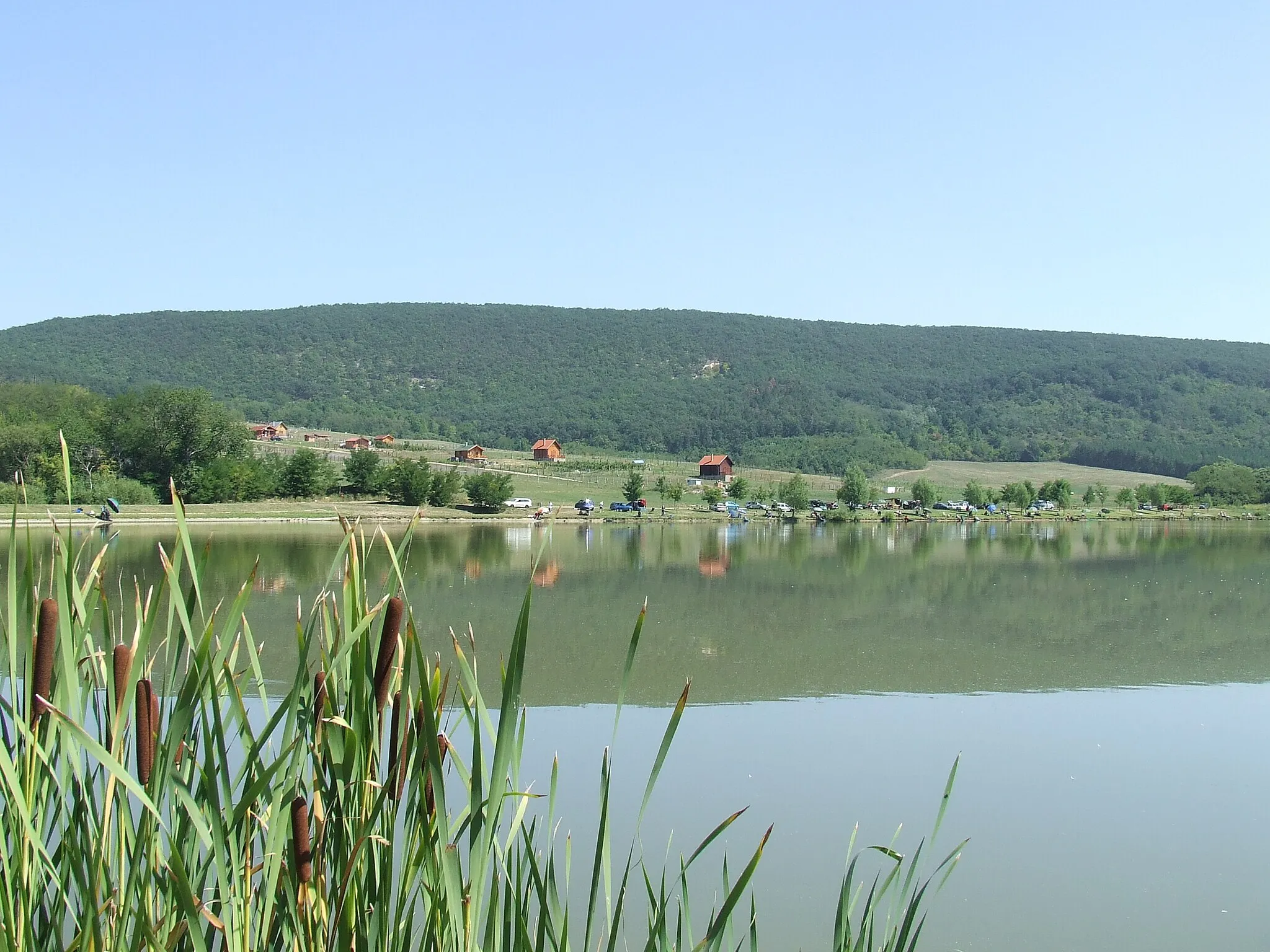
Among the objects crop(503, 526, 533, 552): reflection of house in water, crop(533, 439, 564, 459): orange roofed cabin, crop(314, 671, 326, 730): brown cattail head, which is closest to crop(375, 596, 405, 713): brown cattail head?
crop(314, 671, 326, 730): brown cattail head

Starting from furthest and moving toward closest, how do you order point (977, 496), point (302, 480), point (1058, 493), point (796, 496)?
1. point (1058, 493)
2. point (977, 496)
3. point (796, 496)
4. point (302, 480)

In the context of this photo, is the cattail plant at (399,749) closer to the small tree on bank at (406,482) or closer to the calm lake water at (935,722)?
the calm lake water at (935,722)

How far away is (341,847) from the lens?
7.44 ft

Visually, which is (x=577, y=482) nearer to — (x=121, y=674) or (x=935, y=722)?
(x=935, y=722)

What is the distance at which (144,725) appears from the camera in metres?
2.02

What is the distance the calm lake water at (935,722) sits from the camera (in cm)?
771

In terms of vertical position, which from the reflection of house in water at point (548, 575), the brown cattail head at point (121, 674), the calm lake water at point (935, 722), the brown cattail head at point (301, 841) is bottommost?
the reflection of house in water at point (548, 575)

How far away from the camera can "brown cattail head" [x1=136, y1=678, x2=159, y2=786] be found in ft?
6.59

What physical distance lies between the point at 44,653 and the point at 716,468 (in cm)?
9883

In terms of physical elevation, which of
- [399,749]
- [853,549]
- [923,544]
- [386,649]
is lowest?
[923,544]

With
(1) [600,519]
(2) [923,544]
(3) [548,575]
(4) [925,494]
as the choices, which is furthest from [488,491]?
(4) [925,494]

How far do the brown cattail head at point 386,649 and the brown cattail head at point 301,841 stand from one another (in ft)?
0.71

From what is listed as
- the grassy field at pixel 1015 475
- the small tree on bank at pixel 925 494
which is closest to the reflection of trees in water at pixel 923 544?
the small tree on bank at pixel 925 494

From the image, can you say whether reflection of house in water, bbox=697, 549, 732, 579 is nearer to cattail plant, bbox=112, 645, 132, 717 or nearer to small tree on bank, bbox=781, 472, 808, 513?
cattail plant, bbox=112, 645, 132, 717
